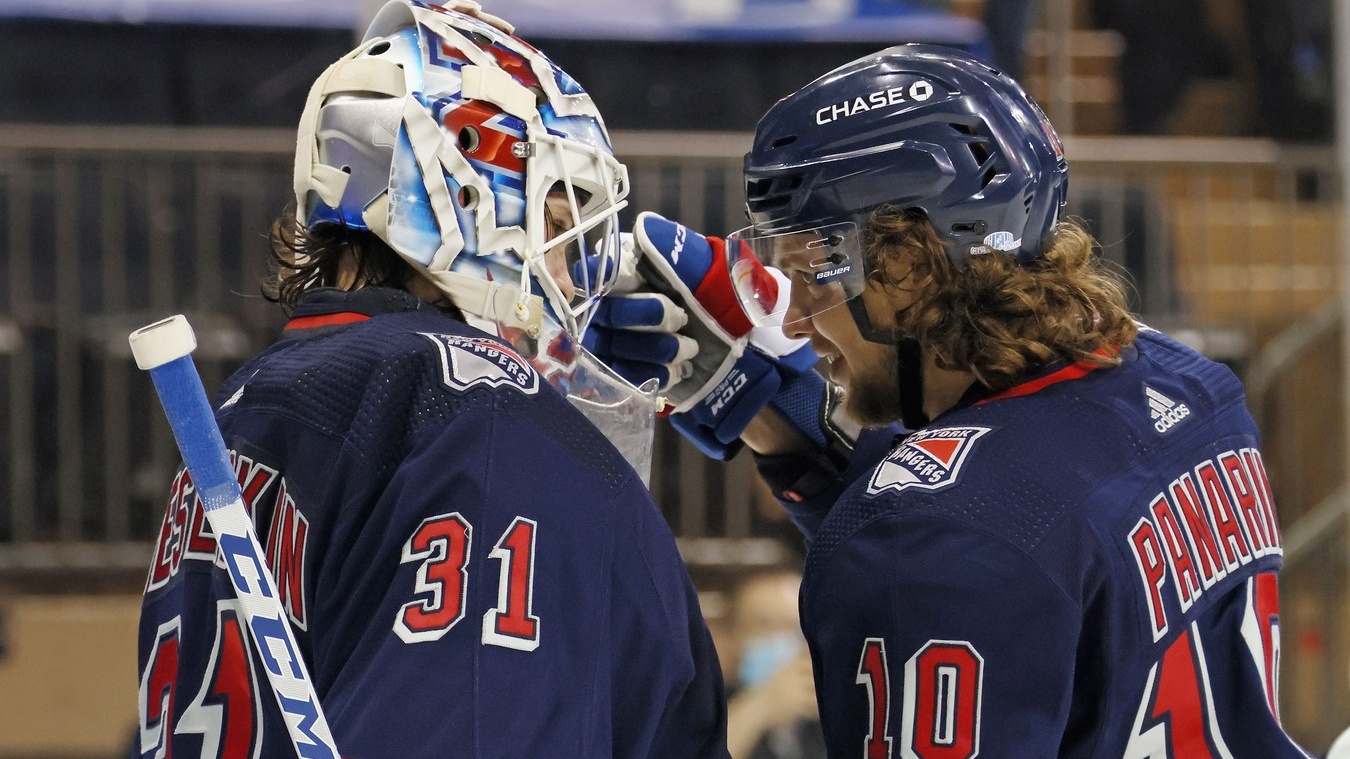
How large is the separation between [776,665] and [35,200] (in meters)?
2.78

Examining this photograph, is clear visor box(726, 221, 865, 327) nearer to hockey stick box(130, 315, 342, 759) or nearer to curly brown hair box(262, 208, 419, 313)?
curly brown hair box(262, 208, 419, 313)

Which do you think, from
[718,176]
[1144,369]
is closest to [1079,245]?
[1144,369]

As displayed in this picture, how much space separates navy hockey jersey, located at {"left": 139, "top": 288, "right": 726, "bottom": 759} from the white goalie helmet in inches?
3.8

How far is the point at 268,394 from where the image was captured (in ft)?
6.32

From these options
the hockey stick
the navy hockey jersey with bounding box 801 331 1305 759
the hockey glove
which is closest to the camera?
the hockey stick

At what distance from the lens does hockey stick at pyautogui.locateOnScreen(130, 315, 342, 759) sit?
63.6 inches

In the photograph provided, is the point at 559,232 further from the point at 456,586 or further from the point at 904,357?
the point at 456,586

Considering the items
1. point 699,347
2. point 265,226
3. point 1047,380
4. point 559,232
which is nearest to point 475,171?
point 559,232

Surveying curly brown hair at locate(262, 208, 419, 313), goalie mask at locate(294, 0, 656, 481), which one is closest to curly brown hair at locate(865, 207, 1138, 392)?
goalie mask at locate(294, 0, 656, 481)

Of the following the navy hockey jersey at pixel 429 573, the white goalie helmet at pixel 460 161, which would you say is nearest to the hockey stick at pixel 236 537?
the navy hockey jersey at pixel 429 573

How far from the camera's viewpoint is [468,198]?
6.72 ft

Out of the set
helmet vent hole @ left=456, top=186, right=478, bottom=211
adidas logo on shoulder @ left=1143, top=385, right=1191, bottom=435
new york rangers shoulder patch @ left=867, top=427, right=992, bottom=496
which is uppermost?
helmet vent hole @ left=456, top=186, right=478, bottom=211

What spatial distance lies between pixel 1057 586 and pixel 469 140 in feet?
2.95

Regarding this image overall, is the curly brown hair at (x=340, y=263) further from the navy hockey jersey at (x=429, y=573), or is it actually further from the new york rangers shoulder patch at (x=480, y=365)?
the new york rangers shoulder patch at (x=480, y=365)
